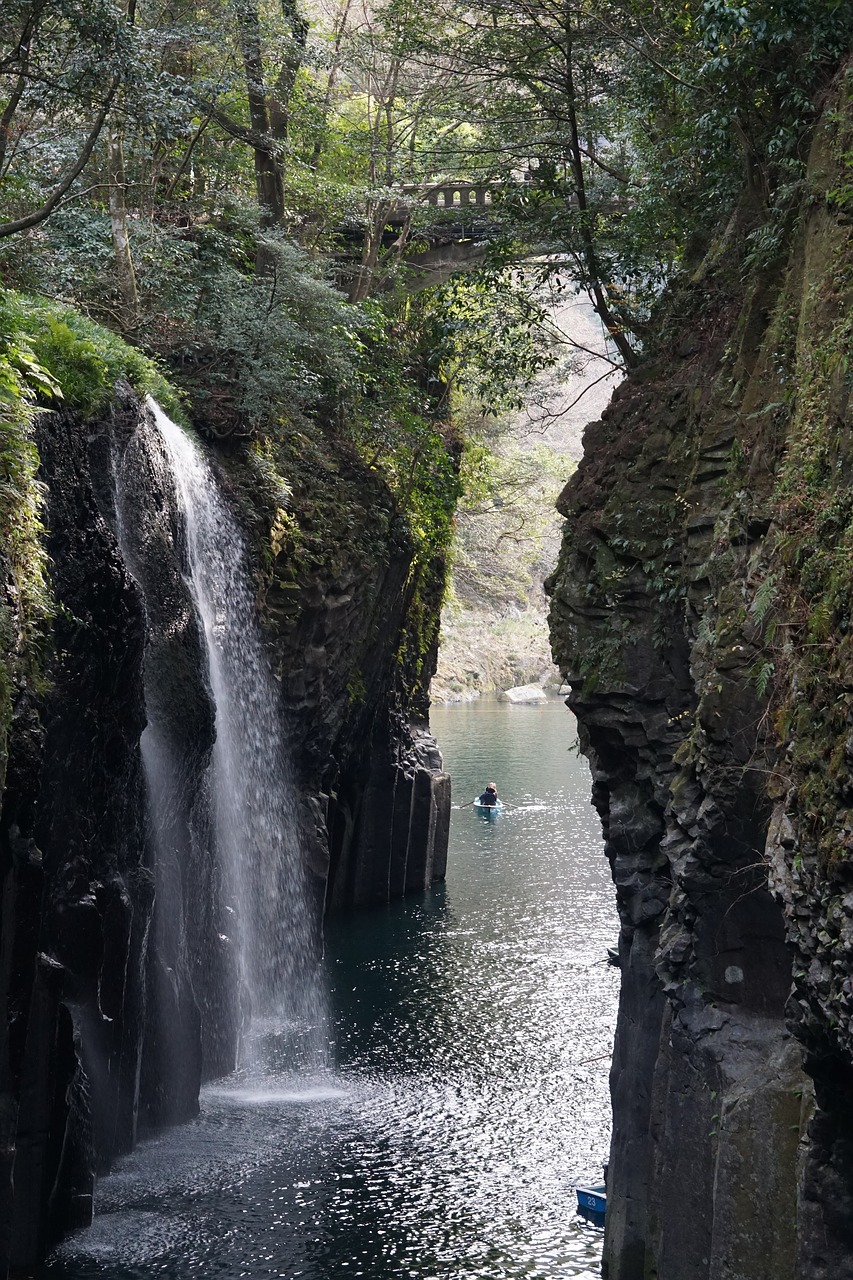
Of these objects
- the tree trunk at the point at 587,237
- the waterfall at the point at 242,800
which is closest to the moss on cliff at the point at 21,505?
the waterfall at the point at 242,800

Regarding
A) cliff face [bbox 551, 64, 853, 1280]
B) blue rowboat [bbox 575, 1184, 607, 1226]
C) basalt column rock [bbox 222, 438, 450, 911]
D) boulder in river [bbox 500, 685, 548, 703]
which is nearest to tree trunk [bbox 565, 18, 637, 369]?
cliff face [bbox 551, 64, 853, 1280]

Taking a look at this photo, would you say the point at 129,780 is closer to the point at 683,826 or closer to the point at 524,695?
the point at 683,826

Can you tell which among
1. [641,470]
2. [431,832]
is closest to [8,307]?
[641,470]

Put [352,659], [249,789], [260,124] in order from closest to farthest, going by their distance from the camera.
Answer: [249,789], [352,659], [260,124]

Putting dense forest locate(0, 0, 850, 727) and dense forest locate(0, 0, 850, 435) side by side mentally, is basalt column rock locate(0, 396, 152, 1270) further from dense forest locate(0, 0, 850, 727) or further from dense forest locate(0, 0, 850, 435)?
dense forest locate(0, 0, 850, 435)

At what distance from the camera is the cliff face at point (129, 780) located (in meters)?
11.7

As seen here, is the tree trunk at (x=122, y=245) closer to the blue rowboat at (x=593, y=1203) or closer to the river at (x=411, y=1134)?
the river at (x=411, y=1134)

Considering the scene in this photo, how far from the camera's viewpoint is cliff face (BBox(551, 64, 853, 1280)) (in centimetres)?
758

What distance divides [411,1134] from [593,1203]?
3513 millimetres

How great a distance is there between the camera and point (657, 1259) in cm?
1073

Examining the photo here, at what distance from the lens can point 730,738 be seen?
10.4 metres

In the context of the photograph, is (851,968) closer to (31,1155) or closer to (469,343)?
(31,1155)

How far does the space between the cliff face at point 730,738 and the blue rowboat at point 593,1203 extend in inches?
25.5

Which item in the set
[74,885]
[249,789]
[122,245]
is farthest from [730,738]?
[122,245]
